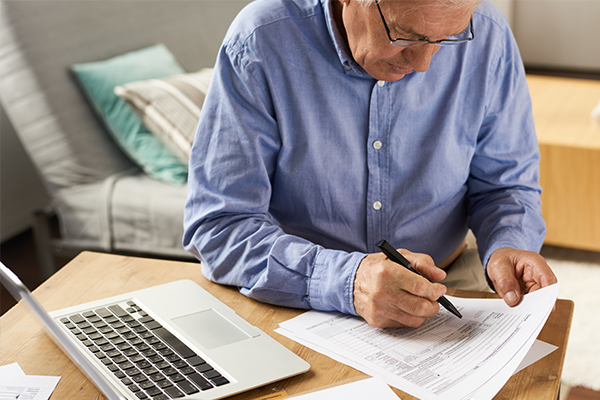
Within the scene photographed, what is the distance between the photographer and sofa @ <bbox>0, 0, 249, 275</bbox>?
1772 millimetres

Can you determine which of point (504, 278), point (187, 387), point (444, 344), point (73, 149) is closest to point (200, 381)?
point (187, 387)

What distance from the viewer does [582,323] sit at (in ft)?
6.08

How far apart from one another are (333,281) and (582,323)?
138 centimetres

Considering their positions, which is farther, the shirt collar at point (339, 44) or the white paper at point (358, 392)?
the shirt collar at point (339, 44)

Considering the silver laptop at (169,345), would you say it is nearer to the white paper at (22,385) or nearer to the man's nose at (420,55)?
the white paper at (22,385)

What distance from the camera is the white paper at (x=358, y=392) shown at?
619 millimetres

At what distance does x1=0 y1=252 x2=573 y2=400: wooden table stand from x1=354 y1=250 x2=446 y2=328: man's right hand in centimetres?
9

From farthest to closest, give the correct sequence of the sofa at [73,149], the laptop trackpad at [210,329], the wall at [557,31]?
the wall at [557,31]
the sofa at [73,149]
the laptop trackpad at [210,329]

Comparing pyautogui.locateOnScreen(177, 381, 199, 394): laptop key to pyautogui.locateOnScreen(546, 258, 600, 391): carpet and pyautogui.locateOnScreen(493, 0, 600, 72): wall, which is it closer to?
pyautogui.locateOnScreen(546, 258, 600, 391): carpet

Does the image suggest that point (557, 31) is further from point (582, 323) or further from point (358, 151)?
point (358, 151)

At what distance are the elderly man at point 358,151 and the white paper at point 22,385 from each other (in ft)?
0.91

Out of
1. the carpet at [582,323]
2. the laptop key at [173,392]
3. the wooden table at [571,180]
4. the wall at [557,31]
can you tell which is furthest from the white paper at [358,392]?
the wall at [557,31]

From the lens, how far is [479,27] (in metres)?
0.98

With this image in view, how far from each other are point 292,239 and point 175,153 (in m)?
1.12
